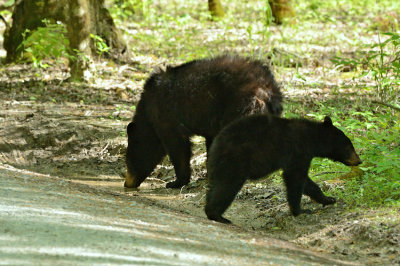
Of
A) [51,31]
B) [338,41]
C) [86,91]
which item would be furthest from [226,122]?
[338,41]

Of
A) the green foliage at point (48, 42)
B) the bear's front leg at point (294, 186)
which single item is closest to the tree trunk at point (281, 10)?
the green foliage at point (48, 42)

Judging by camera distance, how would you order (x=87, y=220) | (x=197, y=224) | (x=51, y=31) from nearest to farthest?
(x=87, y=220)
(x=197, y=224)
(x=51, y=31)

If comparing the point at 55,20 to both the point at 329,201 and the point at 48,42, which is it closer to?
the point at 48,42

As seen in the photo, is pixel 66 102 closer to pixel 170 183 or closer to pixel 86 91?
pixel 86 91

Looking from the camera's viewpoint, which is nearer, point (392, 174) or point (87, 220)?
point (87, 220)

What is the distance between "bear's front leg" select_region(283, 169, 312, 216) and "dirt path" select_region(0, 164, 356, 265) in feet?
2.63

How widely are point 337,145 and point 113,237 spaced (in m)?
2.97

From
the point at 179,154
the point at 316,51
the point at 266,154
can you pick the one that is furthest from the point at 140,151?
the point at 316,51

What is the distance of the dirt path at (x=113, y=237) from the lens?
12.5ft

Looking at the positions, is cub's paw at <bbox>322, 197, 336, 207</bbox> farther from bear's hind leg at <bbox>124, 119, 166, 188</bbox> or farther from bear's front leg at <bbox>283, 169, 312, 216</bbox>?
bear's hind leg at <bbox>124, 119, 166, 188</bbox>

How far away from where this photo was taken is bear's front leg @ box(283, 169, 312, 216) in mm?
5848

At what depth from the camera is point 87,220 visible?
4.78 m

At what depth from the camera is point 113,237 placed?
14.1ft

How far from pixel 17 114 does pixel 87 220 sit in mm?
5825
